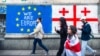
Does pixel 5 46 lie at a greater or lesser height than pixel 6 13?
lesser

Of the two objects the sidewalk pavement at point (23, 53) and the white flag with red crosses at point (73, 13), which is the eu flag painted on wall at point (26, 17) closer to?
the white flag with red crosses at point (73, 13)

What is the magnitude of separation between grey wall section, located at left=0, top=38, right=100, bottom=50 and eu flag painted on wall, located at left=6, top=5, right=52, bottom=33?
48 cm

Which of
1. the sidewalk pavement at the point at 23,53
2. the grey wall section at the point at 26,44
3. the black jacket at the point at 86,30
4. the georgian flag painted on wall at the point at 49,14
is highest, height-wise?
the georgian flag painted on wall at the point at 49,14

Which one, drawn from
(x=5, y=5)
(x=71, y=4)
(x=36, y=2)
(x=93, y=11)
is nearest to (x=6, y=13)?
(x=5, y=5)

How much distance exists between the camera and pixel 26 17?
638 inches

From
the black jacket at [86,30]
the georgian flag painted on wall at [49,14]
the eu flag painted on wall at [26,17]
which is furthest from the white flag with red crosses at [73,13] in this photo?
the black jacket at [86,30]

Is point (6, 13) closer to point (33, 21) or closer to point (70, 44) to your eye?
point (33, 21)

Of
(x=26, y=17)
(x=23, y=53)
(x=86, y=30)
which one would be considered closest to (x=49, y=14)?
(x=26, y=17)

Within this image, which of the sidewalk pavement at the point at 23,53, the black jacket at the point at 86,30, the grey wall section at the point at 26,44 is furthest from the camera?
the grey wall section at the point at 26,44

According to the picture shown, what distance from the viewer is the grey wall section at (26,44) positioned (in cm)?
1603

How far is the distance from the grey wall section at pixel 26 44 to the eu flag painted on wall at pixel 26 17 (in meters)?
0.48

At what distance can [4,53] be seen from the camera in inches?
587

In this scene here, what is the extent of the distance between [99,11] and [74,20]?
129 centimetres

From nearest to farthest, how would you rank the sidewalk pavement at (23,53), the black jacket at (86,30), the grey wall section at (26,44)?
the black jacket at (86,30) → the sidewalk pavement at (23,53) → the grey wall section at (26,44)
